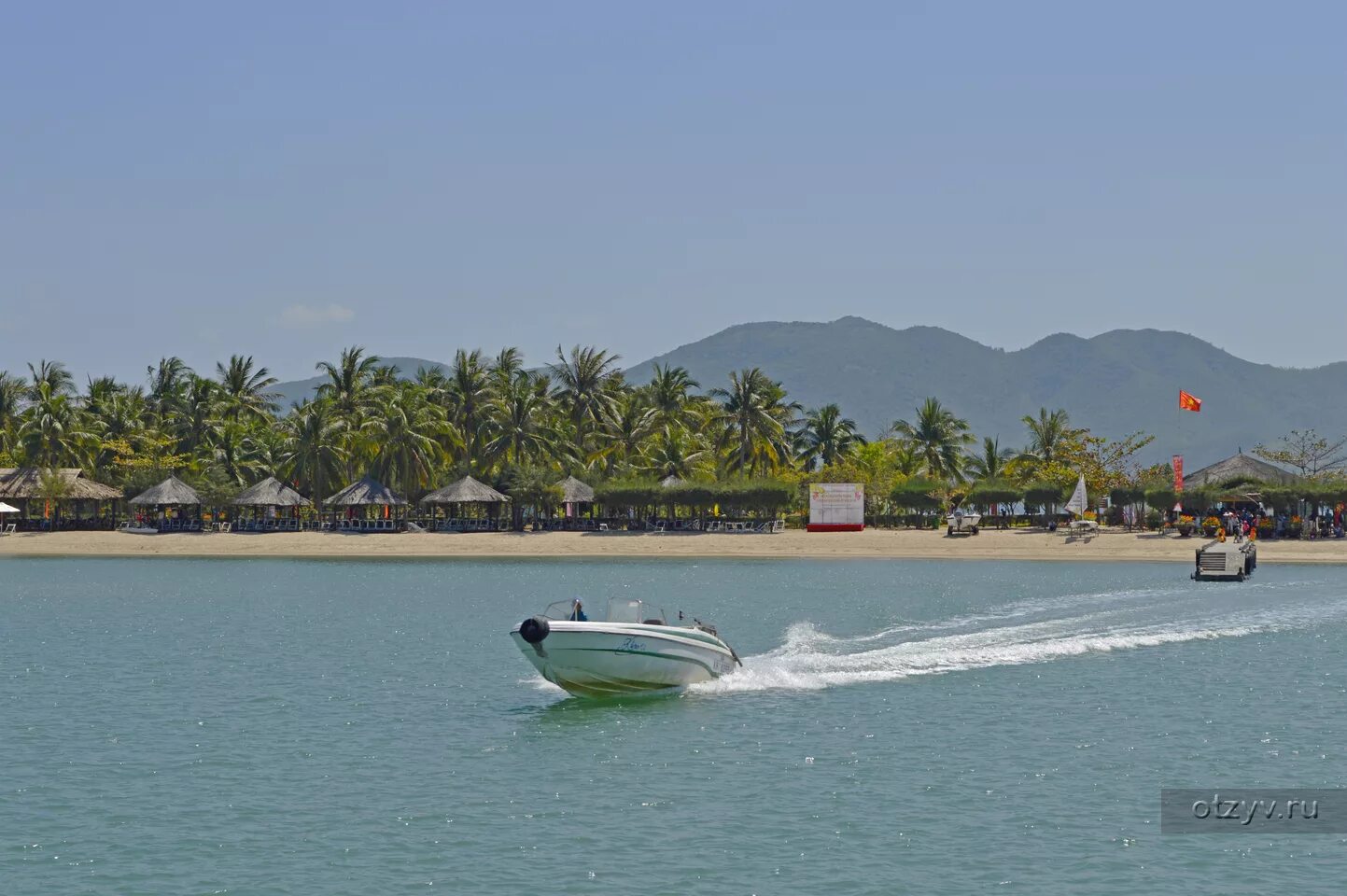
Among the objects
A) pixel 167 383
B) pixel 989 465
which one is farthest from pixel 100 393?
pixel 989 465

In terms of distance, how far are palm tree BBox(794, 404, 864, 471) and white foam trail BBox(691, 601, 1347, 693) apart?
229 ft

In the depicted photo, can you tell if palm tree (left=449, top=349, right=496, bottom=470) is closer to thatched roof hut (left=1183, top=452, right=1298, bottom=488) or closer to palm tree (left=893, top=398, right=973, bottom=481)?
palm tree (left=893, top=398, right=973, bottom=481)

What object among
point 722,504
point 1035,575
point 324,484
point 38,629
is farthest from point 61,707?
point 324,484

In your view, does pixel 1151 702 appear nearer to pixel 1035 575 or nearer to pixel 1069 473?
pixel 1035 575

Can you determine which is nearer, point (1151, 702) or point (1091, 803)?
point (1091, 803)

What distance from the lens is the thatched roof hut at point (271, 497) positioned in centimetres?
10150

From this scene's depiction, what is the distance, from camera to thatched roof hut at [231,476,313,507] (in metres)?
102

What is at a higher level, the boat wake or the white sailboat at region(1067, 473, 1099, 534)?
the white sailboat at region(1067, 473, 1099, 534)

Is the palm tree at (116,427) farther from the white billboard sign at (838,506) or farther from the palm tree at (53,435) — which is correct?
the white billboard sign at (838,506)

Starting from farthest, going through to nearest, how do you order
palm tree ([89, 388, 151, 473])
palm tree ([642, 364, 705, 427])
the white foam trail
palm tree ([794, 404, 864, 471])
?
palm tree ([794, 404, 864, 471]) < palm tree ([89, 388, 151, 473]) < palm tree ([642, 364, 705, 427]) < the white foam trail

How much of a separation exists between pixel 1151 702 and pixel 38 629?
33.9 m

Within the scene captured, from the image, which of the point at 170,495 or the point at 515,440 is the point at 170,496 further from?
Result: the point at 515,440

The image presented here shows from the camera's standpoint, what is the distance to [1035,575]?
7075 centimetres

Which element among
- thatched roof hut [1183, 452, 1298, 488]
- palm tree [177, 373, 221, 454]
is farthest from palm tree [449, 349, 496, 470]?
thatched roof hut [1183, 452, 1298, 488]
